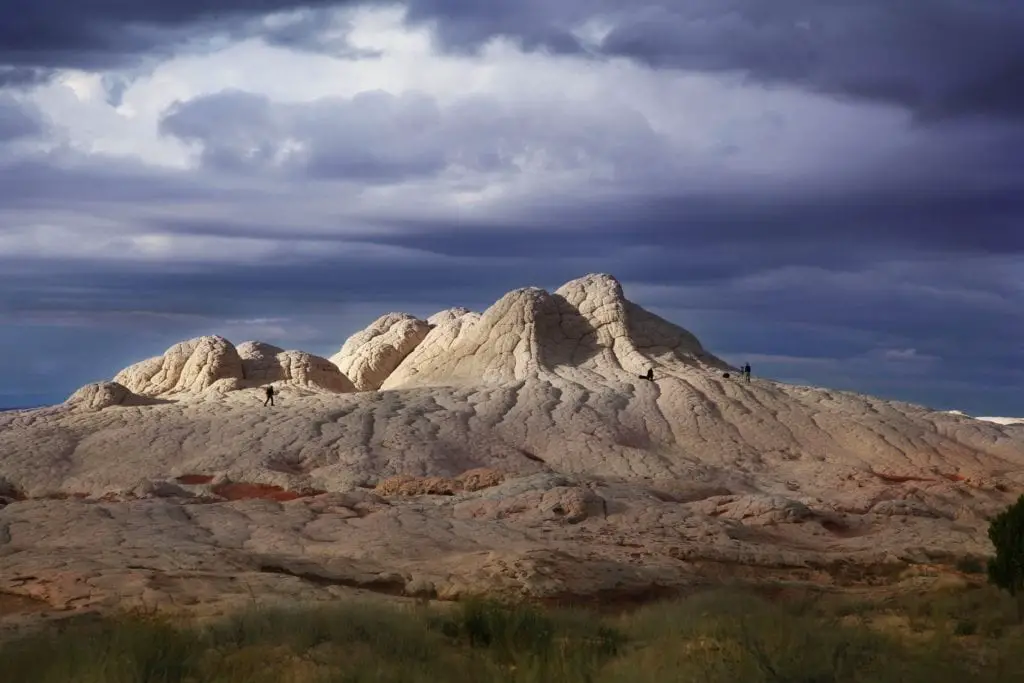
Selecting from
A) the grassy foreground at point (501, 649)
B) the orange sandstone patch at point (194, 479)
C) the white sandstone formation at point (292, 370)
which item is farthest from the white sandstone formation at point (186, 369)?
the grassy foreground at point (501, 649)

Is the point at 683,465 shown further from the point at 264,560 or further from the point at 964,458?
the point at 264,560

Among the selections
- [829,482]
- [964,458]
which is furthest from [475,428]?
[964,458]

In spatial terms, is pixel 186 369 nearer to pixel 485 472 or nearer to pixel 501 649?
pixel 485 472

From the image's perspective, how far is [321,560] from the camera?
17859 mm

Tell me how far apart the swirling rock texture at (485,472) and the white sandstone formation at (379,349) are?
92 mm

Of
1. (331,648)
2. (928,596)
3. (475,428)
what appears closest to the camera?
(331,648)

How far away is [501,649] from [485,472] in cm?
1585

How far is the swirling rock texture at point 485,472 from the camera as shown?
688 inches

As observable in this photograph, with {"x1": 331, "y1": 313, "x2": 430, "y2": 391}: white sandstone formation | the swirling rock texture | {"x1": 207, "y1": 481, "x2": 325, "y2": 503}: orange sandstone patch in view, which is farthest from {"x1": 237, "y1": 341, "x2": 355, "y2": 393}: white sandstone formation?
{"x1": 207, "y1": 481, "x2": 325, "y2": 503}: orange sandstone patch

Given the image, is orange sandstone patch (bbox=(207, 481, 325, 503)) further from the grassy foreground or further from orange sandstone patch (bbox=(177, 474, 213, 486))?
the grassy foreground

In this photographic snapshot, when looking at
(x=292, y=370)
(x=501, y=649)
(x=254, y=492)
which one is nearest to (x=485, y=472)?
(x=254, y=492)

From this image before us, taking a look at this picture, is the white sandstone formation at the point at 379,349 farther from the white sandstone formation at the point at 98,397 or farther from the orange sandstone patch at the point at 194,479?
the orange sandstone patch at the point at 194,479

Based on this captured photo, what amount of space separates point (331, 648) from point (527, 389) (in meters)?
27.1

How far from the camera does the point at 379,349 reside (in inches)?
1828
